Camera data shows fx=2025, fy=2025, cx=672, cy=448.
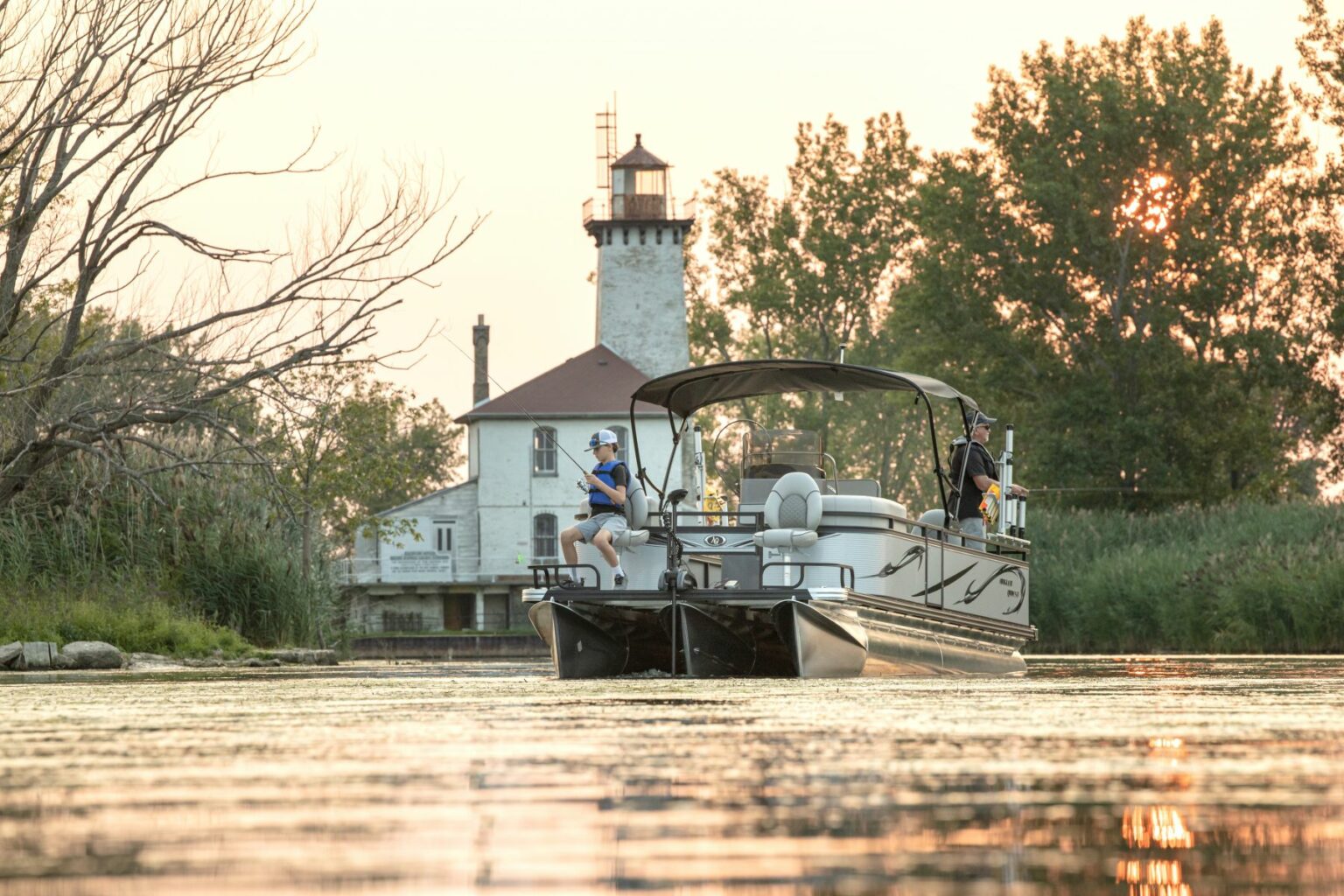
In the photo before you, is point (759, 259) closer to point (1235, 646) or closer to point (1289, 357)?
point (1289, 357)

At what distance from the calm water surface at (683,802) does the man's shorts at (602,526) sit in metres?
9.59

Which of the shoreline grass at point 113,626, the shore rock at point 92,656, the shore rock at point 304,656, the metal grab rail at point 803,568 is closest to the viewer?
the metal grab rail at point 803,568

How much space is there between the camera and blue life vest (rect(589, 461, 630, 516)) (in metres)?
15.4

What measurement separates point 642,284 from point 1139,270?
2502 centimetres

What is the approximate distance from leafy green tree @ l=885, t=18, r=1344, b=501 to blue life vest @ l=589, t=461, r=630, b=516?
34467 millimetres

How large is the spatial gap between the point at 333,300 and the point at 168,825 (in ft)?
60.0

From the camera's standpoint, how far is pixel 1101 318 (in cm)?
5175

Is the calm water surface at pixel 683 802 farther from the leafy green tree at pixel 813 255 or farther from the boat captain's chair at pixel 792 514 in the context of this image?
the leafy green tree at pixel 813 255

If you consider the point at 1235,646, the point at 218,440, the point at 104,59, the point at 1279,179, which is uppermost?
the point at 1279,179

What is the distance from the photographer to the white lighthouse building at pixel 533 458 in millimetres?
72062

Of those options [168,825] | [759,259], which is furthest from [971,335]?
[168,825]

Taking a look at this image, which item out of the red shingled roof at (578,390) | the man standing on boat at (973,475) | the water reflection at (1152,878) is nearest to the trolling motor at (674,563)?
the man standing on boat at (973,475)

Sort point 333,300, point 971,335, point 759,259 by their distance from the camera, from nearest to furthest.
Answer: point 333,300 → point 971,335 → point 759,259

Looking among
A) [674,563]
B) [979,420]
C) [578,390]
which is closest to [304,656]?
[674,563]
